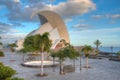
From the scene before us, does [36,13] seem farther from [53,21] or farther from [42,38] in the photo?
[42,38]

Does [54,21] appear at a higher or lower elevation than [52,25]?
higher

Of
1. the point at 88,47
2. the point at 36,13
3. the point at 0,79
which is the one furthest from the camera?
the point at 36,13

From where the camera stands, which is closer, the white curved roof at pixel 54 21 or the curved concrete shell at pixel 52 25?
the curved concrete shell at pixel 52 25

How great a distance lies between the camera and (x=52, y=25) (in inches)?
2494

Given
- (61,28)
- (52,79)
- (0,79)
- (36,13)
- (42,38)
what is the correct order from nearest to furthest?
(0,79) < (52,79) < (42,38) < (36,13) < (61,28)

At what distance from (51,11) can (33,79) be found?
4855cm

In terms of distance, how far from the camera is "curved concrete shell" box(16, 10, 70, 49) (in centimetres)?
6053

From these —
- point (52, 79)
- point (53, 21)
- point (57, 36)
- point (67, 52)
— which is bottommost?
point (52, 79)

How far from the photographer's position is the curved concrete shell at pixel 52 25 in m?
60.5

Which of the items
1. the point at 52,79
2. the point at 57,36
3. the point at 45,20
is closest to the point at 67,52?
the point at 52,79

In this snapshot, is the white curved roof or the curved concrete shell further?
the white curved roof

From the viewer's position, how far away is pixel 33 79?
14805 millimetres

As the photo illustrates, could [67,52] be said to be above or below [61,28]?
below

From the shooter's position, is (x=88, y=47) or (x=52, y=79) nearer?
(x=52, y=79)
